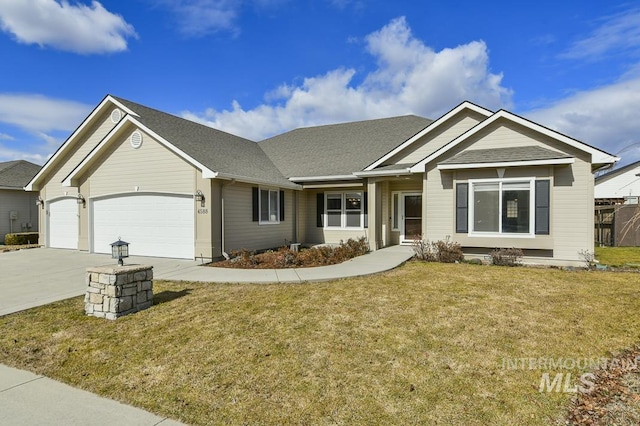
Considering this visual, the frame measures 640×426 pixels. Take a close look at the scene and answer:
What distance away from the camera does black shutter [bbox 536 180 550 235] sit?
1058 centimetres

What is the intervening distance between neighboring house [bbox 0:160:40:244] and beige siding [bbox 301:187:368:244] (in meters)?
18.2

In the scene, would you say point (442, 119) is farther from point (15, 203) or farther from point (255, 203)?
point (15, 203)

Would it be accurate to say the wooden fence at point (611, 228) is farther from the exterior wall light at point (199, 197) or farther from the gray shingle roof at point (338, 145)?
the exterior wall light at point (199, 197)

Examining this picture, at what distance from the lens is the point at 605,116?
4.42m

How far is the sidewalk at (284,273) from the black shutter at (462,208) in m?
2.33

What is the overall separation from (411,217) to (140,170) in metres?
11.5

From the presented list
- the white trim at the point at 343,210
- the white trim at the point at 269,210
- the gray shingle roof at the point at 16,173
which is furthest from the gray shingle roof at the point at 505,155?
the gray shingle roof at the point at 16,173

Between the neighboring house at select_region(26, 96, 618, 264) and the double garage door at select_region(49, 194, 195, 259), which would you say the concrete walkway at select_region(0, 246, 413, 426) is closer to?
the double garage door at select_region(49, 194, 195, 259)

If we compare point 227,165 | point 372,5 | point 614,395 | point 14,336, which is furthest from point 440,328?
point 372,5

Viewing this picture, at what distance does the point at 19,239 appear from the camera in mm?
18766

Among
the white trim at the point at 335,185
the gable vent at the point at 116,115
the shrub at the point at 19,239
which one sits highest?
the gable vent at the point at 116,115

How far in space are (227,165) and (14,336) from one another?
8.69m

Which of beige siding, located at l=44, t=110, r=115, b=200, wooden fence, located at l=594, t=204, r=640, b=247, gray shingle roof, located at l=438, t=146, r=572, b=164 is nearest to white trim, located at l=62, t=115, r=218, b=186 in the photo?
beige siding, located at l=44, t=110, r=115, b=200

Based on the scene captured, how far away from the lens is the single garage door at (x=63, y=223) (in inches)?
634
